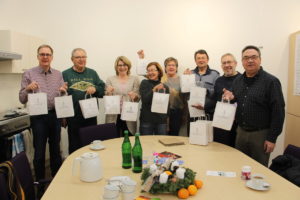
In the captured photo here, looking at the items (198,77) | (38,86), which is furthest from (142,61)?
(38,86)

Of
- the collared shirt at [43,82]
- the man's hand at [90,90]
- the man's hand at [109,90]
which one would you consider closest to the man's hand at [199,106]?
the man's hand at [109,90]

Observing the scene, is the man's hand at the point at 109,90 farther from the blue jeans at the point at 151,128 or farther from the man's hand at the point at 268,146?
the man's hand at the point at 268,146

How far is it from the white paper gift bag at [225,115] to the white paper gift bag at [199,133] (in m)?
0.09

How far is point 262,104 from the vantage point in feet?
7.25

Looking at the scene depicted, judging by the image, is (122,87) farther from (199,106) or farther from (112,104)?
(199,106)

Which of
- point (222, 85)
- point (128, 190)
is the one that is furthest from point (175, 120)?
point (128, 190)

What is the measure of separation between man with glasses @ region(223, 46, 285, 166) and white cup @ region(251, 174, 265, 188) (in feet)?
2.55

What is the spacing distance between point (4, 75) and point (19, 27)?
80 cm

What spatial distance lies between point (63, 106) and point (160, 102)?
1008 mm

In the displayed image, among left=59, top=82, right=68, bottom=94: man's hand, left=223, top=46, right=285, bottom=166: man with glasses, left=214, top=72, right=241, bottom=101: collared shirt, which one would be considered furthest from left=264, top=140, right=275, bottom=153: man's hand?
left=59, top=82, right=68, bottom=94: man's hand

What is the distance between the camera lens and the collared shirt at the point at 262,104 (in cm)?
213

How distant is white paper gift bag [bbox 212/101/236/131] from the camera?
80.4 inches

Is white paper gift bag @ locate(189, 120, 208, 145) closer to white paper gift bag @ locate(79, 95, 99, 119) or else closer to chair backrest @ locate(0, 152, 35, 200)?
white paper gift bag @ locate(79, 95, 99, 119)

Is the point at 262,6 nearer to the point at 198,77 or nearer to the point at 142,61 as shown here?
the point at 198,77
